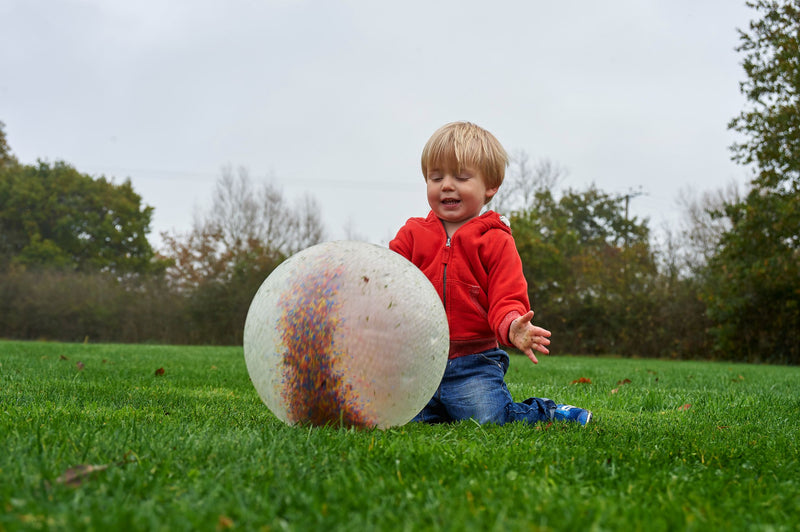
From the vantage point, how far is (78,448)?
2176 millimetres

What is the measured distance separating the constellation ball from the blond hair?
3.40ft

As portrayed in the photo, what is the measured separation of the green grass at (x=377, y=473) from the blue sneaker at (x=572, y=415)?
92mm

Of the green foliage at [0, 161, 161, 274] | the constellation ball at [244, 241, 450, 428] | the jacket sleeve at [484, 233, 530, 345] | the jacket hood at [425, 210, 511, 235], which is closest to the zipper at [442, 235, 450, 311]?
the jacket hood at [425, 210, 511, 235]

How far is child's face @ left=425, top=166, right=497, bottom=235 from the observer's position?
3.81 meters

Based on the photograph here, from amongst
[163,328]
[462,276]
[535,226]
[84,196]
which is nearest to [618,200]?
[535,226]

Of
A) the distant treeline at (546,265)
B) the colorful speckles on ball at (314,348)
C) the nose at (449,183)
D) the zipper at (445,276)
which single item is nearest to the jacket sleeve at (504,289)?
the zipper at (445,276)

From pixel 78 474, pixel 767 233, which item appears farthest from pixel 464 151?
pixel 767 233

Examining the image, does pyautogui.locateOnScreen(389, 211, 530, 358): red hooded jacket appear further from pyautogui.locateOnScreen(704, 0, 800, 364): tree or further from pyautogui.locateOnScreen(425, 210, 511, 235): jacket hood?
pyautogui.locateOnScreen(704, 0, 800, 364): tree

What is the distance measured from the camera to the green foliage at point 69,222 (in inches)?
1314

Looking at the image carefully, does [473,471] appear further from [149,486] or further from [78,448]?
[78,448]

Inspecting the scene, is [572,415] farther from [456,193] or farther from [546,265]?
[546,265]

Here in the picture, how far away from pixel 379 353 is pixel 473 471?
0.73 m

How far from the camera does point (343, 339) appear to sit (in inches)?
106

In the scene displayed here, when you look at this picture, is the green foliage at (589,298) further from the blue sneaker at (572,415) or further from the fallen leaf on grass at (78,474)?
the fallen leaf on grass at (78,474)
